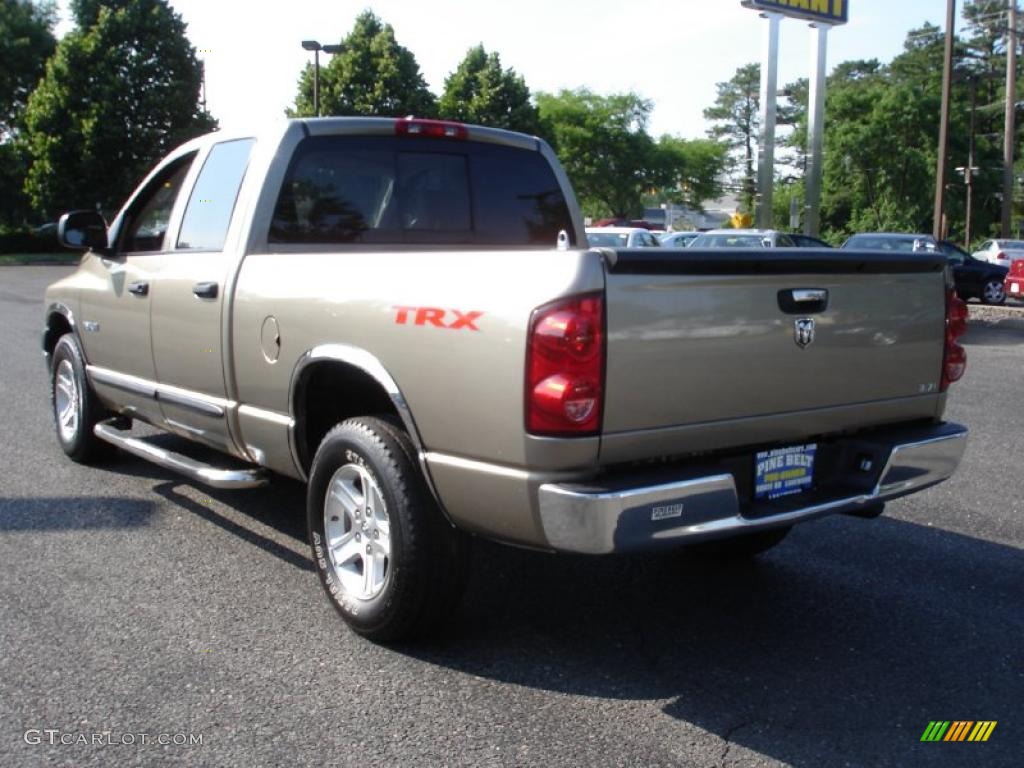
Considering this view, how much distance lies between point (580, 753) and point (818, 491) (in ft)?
4.44

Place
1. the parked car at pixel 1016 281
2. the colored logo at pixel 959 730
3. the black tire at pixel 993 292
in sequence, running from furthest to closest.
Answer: the black tire at pixel 993 292
the parked car at pixel 1016 281
the colored logo at pixel 959 730

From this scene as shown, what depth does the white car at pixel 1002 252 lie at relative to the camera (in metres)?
32.8

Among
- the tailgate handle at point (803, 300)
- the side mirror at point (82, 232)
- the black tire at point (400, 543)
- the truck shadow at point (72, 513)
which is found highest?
the side mirror at point (82, 232)

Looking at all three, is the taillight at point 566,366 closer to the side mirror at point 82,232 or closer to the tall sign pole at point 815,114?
the side mirror at point 82,232

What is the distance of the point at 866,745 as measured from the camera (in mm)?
3145

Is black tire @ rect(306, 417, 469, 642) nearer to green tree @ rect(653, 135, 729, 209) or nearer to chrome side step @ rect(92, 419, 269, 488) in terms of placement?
chrome side step @ rect(92, 419, 269, 488)

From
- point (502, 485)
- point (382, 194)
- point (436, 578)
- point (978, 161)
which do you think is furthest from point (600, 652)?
point (978, 161)

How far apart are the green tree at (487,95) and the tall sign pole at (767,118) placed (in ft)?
44.6

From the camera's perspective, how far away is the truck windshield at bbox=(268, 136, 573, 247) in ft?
15.6

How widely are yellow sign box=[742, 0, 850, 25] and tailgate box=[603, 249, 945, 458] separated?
30.8 m

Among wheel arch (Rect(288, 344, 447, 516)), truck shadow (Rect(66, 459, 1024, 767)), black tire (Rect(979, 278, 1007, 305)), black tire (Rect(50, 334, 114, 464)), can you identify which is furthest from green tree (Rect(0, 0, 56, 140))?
truck shadow (Rect(66, 459, 1024, 767))

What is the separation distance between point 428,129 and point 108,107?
40.5m

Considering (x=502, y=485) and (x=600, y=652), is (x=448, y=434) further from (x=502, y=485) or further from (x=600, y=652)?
(x=600, y=652)

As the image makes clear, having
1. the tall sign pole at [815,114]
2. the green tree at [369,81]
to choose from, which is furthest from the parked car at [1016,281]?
the green tree at [369,81]
